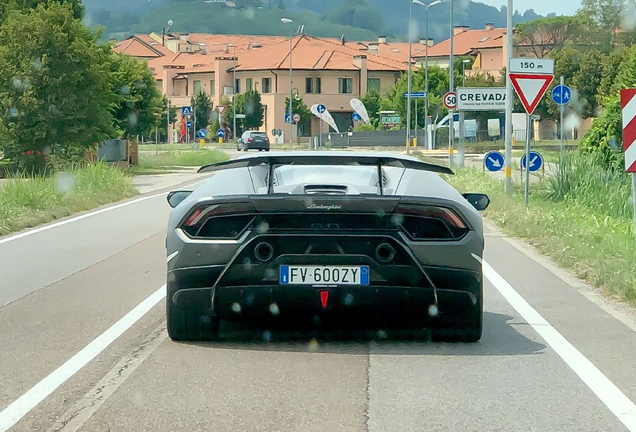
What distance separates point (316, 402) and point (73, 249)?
9411 mm

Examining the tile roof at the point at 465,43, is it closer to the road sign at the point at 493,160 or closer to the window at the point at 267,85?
the window at the point at 267,85

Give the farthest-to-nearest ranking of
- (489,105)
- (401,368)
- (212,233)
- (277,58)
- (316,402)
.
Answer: (277,58), (489,105), (212,233), (401,368), (316,402)

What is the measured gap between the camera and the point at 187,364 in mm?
7195

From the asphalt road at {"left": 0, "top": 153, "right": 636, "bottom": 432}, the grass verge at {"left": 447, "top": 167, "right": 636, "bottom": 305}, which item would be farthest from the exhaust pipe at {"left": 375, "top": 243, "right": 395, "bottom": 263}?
the grass verge at {"left": 447, "top": 167, "right": 636, "bottom": 305}

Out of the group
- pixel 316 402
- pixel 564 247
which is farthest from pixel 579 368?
pixel 564 247

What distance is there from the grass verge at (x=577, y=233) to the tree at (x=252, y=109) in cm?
8717

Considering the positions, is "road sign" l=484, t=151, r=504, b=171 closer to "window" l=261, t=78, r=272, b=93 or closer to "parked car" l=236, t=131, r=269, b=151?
"parked car" l=236, t=131, r=269, b=151

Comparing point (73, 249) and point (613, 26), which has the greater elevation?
point (613, 26)

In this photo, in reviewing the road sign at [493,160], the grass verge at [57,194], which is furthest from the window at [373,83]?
the road sign at [493,160]

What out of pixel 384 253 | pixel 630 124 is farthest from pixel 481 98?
pixel 384 253

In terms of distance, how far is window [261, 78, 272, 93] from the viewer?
117m

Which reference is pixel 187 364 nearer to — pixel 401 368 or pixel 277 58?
pixel 401 368

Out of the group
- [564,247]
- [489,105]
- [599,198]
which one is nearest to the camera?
[564,247]

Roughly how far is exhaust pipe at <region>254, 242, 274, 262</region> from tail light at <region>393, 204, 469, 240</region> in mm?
837
